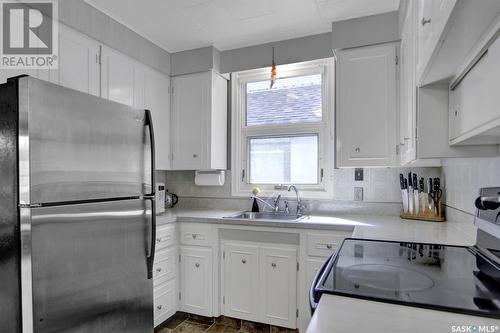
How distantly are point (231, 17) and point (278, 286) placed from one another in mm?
2119

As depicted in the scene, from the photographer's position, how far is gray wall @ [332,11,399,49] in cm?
221

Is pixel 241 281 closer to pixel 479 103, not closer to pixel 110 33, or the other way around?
pixel 479 103

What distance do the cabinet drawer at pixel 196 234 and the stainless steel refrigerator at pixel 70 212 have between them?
0.64 m

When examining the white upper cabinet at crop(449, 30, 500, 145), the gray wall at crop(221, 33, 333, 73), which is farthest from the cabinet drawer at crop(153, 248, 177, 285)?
the white upper cabinet at crop(449, 30, 500, 145)

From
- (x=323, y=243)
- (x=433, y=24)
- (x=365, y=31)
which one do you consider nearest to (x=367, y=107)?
(x=365, y=31)

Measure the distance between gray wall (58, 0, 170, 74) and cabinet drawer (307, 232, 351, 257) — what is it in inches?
81.0

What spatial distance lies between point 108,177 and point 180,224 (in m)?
1.06

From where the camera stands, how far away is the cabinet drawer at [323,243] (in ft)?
6.87

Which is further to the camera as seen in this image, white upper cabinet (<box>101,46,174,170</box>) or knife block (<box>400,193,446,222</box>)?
white upper cabinet (<box>101,46,174,170</box>)

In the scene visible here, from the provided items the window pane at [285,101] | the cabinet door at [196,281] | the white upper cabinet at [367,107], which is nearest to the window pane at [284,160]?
the window pane at [285,101]

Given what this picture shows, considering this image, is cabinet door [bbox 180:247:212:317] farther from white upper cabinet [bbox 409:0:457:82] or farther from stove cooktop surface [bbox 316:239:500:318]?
white upper cabinet [bbox 409:0:457:82]

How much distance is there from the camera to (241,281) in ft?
7.78

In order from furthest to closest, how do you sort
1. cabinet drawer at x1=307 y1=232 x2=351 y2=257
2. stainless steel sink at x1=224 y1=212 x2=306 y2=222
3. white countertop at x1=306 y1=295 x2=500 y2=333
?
stainless steel sink at x1=224 y1=212 x2=306 y2=222 → cabinet drawer at x1=307 y1=232 x2=351 y2=257 → white countertop at x1=306 y1=295 x2=500 y2=333

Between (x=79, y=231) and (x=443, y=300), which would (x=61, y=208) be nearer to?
(x=79, y=231)
